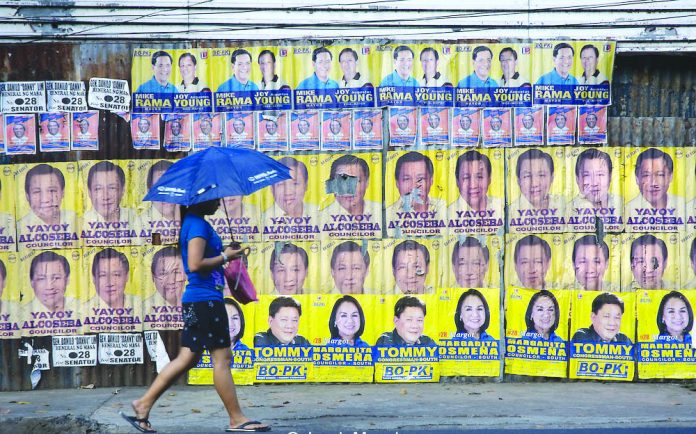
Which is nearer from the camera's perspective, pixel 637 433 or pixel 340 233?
pixel 637 433

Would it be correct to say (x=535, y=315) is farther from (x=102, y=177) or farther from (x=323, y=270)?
(x=102, y=177)

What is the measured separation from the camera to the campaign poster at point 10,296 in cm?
797

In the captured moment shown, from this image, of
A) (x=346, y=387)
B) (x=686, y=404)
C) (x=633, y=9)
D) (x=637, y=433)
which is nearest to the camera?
(x=637, y=433)

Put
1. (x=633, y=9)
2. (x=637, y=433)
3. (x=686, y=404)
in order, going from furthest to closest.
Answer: (x=633, y=9)
(x=686, y=404)
(x=637, y=433)

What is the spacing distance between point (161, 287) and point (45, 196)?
1350 mm

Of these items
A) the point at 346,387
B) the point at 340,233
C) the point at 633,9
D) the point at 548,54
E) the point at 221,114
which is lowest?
the point at 346,387

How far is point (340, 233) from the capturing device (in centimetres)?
806

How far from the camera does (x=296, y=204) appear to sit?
318 inches

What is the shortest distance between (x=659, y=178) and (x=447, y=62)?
2.22 m

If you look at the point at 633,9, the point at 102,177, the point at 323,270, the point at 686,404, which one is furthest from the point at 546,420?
the point at 633,9

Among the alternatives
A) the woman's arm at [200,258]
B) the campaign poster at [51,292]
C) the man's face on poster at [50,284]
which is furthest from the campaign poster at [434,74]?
the man's face on poster at [50,284]

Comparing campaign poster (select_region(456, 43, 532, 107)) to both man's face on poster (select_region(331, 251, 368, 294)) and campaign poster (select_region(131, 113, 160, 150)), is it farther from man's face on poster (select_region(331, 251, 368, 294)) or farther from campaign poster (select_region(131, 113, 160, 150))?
campaign poster (select_region(131, 113, 160, 150))

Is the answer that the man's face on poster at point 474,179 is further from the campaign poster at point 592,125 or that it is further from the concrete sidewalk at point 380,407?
the concrete sidewalk at point 380,407

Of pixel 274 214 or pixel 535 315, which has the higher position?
pixel 274 214
